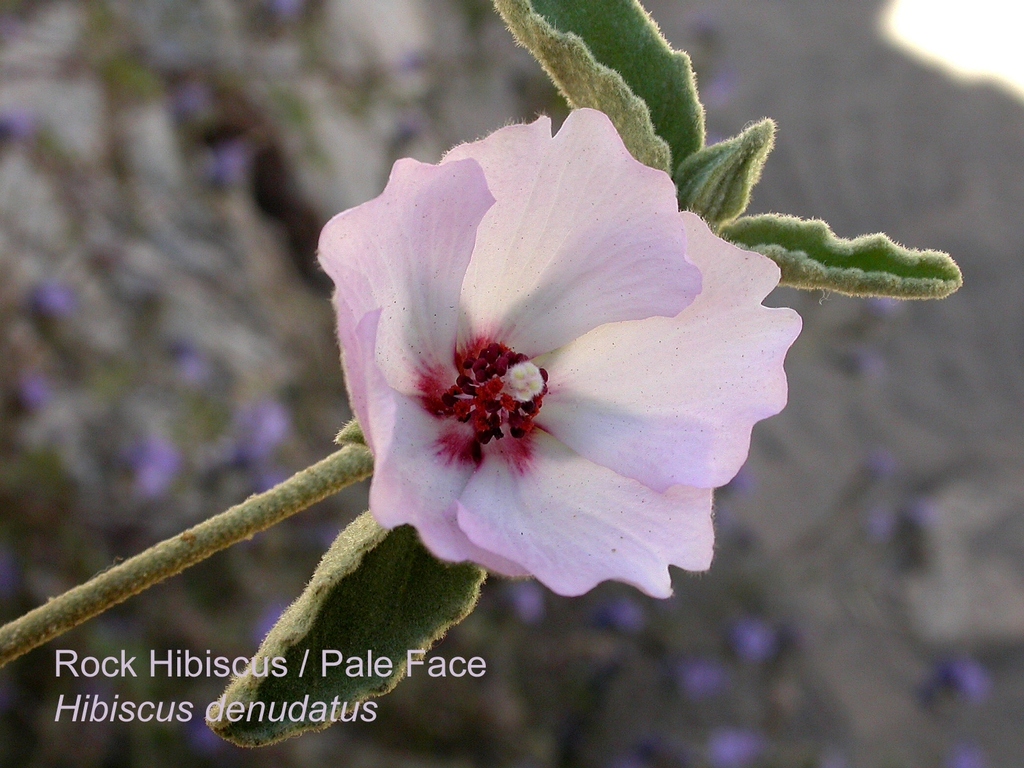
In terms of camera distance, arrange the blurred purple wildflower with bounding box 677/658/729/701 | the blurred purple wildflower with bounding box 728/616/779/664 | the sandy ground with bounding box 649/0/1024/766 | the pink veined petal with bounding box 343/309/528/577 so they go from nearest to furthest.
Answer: the pink veined petal with bounding box 343/309/528/577 → the blurred purple wildflower with bounding box 677/658/729/701 → the blurred purple wildflower with bounding box 728/616/779/664 → the sandy ground with bounding box 649/0/1024/766

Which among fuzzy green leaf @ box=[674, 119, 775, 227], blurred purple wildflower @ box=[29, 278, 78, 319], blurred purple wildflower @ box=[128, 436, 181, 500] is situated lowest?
blurred purple wildflower @ box=[128, 436, 181, 500]

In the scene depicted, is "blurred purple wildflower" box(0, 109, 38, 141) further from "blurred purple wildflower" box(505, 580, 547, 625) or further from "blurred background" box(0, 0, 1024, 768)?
"blurred purple wildflower" box(505, 580, 547, 625)

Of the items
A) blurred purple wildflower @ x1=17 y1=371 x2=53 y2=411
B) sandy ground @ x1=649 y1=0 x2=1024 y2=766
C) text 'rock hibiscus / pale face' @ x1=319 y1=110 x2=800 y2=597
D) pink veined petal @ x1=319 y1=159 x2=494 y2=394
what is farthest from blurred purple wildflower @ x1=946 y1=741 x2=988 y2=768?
pink veined petal @ x1=319 y1=159 x2=494 y2=394

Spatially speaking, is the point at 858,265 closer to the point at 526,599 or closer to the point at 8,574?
the point at 8,574

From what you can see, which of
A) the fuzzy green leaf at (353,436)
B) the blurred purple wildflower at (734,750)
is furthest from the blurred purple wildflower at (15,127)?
the blurred purple wildflower at (734,750)

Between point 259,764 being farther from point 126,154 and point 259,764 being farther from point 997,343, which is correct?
point 997,343

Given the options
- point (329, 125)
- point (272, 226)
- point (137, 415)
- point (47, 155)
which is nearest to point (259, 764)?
point (137, 415)
